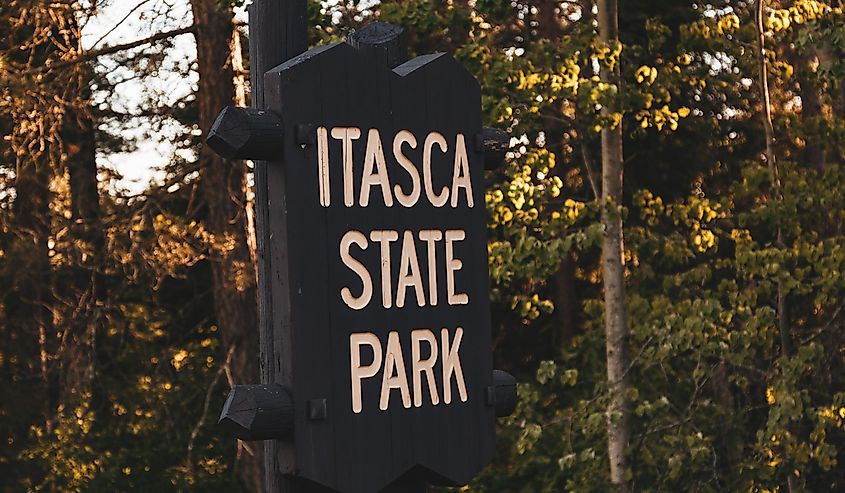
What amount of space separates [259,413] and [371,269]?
0.50 meters

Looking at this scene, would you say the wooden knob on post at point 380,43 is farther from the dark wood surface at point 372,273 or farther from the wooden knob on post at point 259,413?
the wooden knob on post at point 259,413

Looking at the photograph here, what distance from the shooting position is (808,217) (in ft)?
30.0

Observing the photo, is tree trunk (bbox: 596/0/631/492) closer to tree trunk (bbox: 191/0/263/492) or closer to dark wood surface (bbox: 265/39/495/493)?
tree trunk (bbox: 191/0/263/492)

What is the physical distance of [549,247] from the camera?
9102 mm

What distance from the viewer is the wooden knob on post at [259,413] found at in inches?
137

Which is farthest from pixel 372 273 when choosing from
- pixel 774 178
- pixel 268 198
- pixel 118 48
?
pixel 118 48

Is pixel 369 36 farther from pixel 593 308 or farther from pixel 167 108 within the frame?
pixel 167 108

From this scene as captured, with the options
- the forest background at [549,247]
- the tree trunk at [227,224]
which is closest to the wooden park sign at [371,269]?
the forest background at [549,247]

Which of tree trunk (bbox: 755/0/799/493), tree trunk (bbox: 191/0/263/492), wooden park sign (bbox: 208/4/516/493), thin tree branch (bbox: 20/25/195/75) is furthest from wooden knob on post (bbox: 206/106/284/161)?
thin tree branch (bbox: 20/25/195/75)

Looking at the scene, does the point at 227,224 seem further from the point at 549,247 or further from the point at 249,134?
the point at 249,134

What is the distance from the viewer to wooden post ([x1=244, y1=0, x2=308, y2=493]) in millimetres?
3588

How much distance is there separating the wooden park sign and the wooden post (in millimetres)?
14

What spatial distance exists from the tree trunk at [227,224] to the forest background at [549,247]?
0.03m

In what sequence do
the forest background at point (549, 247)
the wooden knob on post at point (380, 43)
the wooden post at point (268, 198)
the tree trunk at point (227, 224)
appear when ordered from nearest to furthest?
1. the wooden post at point (268, 198)
2. the wooden knob on post at point (380, 43)
3. the forest background at point (549, 247)
4. the tree trunk at point (227, 224)
